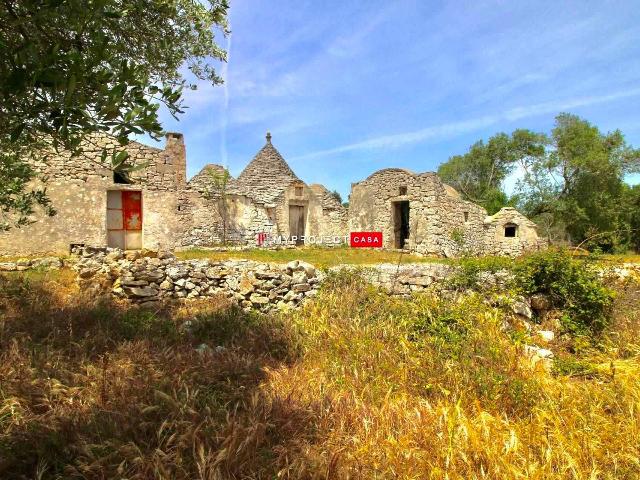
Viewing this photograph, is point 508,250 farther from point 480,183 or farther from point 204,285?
point 480,183

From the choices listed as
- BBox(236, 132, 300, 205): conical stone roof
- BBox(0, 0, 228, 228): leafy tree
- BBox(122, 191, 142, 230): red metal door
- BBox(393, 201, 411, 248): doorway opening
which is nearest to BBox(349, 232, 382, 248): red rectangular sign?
BBox(393, 201, 411, 248): doorway opening

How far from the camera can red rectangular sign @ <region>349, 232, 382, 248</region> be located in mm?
17750

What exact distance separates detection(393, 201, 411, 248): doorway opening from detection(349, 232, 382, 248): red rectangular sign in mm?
759

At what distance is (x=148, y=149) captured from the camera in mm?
13688

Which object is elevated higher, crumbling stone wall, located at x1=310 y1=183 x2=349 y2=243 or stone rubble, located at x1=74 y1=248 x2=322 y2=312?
crumbling stone wall, located at x1=310 y1=183 x2=349 y2=243

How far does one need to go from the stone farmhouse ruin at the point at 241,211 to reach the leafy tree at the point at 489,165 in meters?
15.4

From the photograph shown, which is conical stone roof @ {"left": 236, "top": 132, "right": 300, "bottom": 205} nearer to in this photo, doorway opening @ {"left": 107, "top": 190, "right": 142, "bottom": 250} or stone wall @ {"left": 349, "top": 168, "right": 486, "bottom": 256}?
stone wall @ {"left": 349, "top": 168, "right": 486, "bottom": 256}

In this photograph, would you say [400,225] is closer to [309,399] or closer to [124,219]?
[124,219]

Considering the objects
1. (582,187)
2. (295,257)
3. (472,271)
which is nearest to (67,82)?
(472,271)

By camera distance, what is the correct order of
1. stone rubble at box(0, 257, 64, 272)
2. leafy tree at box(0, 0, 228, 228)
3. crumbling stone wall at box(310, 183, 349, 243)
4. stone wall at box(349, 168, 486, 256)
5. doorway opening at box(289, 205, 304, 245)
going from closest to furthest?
leafy tree at box(0, 0, 228, 228), stone rubble at box(0, 257, 64, 272), stone wall at box(349, 168, 486, 256), doorway opening at box(289, 205, 304, 245), crumbling stone wall at box(310, 183, 349, 243)

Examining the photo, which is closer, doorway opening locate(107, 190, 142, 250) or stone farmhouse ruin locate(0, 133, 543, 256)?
stone farmhouse ruin locate(0, 133, 543, 256)

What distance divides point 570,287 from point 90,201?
14123mm

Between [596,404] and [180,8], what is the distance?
666 centimetres

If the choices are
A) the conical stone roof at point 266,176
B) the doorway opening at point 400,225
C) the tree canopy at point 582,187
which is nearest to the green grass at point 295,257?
the conical stone roof at point 266,176
